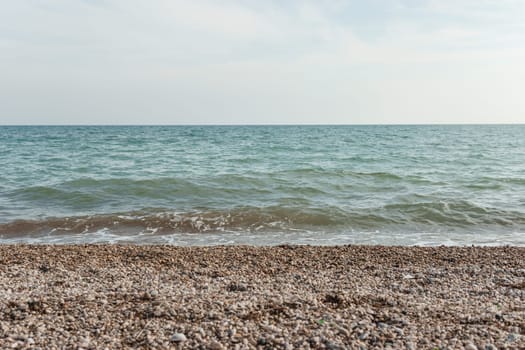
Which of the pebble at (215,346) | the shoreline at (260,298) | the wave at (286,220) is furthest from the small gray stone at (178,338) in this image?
the wave at (286,220)

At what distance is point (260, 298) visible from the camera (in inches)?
251

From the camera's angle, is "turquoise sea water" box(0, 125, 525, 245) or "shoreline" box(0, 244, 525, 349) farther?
"turquoise sea water" box(0, 125, 525, 245)

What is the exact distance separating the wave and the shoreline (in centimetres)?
313

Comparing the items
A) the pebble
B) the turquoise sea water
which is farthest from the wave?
the pebble

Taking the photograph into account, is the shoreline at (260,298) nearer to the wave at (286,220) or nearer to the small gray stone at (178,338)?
the small gray stone at (178,338)

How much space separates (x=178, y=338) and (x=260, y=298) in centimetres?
166

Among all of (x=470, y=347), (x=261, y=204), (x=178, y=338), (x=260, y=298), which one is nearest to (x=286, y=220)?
(x=261, y=204)

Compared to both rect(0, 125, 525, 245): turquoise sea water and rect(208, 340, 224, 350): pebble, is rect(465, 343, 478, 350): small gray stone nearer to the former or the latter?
A: rect(208, 340, 224, 350): pebble

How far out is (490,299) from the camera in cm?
664

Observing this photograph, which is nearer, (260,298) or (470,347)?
(470,347)

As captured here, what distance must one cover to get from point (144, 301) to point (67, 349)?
5.05 ft

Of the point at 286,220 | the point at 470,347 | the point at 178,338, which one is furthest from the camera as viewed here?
the point at 286,220

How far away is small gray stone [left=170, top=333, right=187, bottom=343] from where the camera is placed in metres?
5.03

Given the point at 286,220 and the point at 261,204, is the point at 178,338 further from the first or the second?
the point at 261,204
